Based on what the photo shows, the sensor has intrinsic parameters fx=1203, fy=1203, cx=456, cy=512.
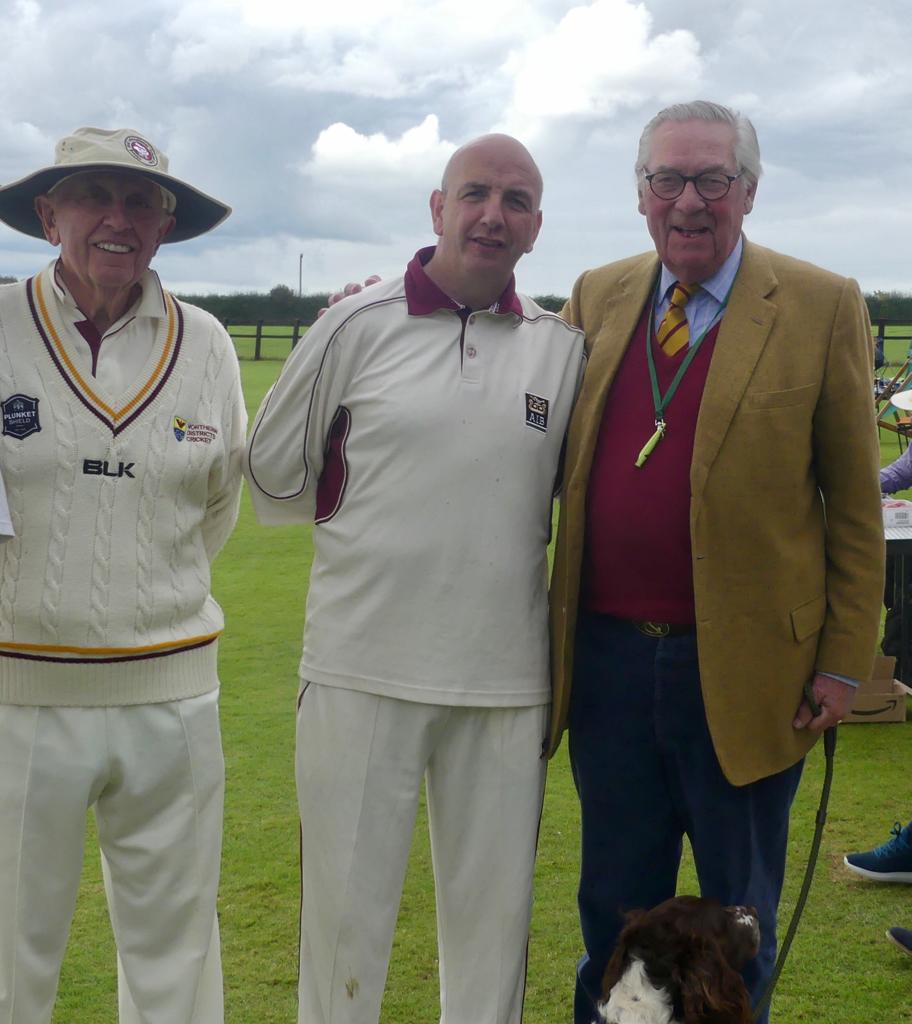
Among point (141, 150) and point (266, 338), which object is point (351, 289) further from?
point (266, 338)

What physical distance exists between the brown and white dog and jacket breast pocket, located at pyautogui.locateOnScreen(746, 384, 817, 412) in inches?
45.0

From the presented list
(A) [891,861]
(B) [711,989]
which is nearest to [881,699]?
(A) [891,861]

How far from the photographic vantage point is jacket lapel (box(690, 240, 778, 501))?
9.11 feet

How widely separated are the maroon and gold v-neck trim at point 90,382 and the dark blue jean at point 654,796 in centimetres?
120

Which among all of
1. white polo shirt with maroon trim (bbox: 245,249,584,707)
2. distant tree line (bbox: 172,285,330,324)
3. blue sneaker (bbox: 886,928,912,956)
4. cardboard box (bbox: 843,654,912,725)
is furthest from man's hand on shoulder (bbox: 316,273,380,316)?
distant tree line (bbox: 172,285,330,324)

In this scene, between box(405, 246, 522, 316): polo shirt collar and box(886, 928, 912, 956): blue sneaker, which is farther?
box(886, 928, 912, 956): blue sneaker

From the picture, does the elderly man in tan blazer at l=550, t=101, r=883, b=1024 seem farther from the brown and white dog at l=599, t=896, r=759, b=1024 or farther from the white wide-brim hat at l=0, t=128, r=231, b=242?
the white wide-brim hat at l=0, t=128, r=231, b=242

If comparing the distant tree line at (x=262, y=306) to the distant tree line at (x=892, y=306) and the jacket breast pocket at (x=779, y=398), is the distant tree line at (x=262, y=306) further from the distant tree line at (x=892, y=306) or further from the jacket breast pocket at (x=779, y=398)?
the jacket breast pocket at (x=779, y=398)

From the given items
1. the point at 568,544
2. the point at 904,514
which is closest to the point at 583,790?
the point at 568,544

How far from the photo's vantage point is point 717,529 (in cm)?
279

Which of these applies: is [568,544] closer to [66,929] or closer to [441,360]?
[441,360]

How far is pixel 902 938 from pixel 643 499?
2.00 meters

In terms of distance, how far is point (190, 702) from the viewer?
2834mm

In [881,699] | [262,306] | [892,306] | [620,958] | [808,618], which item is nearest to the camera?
[620,958]
